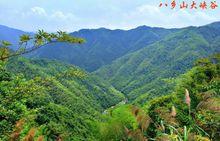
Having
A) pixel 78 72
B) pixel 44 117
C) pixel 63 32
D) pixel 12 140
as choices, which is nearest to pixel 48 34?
pixel 63 32

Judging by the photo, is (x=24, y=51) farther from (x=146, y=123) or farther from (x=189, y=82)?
(x=189, y=82)

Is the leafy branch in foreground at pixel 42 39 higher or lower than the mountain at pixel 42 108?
higher

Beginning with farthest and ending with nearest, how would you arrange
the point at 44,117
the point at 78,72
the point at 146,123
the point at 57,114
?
the point at 57,114, the point at 44,117, the point at 78,72, the point at 146,123

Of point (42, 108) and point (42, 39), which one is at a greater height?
point (42, 39)

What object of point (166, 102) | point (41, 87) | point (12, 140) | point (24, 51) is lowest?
point (166, 102)

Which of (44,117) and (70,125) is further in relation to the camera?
(70,125)

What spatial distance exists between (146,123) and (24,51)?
197 inches

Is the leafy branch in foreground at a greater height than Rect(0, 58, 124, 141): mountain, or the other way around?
the leafy branch in foreground

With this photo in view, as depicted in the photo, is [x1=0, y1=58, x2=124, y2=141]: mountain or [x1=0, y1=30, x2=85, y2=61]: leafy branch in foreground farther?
[x1=0, y1=58, x2=124, y2=141]: mountain

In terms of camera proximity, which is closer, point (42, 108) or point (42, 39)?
point (42, 39)

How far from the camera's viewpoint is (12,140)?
6188 millimetres

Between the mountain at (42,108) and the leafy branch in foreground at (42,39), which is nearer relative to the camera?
the leafy branch in foreground at (42,39)

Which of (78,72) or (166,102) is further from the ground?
(78,72)

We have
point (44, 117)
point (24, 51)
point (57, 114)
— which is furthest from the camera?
point (57, 114)
